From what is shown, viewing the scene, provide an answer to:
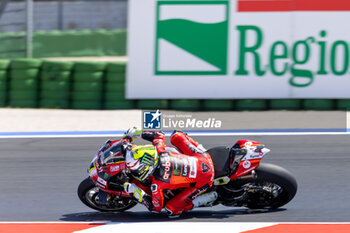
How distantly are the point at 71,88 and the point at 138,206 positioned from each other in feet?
24.2

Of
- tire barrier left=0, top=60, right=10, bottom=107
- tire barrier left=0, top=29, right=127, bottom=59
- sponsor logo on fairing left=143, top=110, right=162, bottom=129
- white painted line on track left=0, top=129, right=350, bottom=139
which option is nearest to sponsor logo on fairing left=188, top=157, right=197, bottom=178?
sponsor logo on fairing left=143, top=110, right=162, bottom=129

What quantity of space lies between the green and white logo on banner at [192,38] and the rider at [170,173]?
7.08m

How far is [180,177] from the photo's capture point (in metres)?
6.20

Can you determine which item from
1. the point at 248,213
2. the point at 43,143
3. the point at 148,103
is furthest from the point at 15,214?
the point at 148,103

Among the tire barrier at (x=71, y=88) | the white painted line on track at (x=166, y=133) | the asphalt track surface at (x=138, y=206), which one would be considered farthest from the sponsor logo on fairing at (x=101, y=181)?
the tire barrier at (x=71, y=88)

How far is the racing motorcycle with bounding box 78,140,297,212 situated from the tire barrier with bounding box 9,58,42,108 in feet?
26.2

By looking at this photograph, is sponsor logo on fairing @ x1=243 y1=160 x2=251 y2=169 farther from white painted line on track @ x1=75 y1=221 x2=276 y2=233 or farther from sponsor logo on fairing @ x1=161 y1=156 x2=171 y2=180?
sponsor logo on fairing @ x1=161 y1=156 x2=171 y2=180

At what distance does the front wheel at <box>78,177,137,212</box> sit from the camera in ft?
21.4

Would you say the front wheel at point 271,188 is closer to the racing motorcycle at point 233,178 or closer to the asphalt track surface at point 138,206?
the racing motorcycle at point 233,178

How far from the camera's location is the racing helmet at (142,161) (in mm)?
5965

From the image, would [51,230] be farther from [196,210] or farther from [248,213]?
[248,213]

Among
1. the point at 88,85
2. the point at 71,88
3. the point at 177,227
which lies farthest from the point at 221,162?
the point at 71,88

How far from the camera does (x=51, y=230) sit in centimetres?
629

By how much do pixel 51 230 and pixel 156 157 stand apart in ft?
4.16
